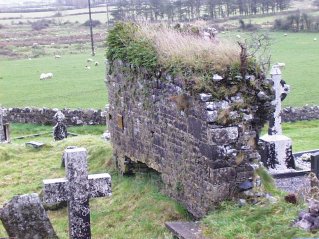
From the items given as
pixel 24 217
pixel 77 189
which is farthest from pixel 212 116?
pixel 24 217

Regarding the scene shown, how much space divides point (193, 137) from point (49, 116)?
2009 cm

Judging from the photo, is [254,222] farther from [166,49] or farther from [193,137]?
[166,49]

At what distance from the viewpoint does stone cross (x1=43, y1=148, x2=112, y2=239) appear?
421 inches

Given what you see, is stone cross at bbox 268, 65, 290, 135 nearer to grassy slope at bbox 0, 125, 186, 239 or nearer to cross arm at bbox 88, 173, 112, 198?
grassy slope at bbox 0, 125, 186, 239

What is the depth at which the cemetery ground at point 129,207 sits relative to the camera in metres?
10.1

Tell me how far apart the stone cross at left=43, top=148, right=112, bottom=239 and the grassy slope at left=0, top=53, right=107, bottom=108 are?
925 inches

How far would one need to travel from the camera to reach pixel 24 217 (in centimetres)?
1017

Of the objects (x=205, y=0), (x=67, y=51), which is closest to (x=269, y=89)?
(x=67, y=51)

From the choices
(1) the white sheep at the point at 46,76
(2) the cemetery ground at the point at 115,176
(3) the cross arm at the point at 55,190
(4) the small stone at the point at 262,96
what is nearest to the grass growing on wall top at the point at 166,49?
(4) the small stone at the point at 262,96

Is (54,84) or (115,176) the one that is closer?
(115,176)

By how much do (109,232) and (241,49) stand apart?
3.96 m

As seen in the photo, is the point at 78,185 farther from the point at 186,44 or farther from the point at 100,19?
the point at 100,19

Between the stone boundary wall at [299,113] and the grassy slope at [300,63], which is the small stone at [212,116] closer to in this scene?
the stone boundary wall at [299,113]

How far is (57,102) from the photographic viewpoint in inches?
1455
